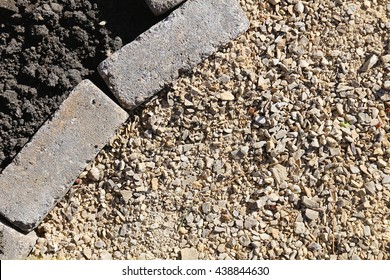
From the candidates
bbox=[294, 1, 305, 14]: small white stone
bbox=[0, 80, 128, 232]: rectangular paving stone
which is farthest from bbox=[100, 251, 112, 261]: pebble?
bbox=[294, 1, 305, 14]: small white stone

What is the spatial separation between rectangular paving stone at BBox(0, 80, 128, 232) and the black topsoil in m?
0.10

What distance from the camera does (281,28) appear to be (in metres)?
3.61

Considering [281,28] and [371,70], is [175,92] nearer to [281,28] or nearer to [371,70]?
[281,28]

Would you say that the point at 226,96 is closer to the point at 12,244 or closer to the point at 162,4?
the point at 162,4

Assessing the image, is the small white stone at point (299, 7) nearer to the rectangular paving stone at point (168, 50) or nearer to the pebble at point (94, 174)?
the rectangular paving stone at point (168, 50)

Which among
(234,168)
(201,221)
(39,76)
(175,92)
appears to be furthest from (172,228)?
(39,76)

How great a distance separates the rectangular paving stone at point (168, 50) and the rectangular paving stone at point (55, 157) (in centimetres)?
13

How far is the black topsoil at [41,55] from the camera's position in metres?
3.61

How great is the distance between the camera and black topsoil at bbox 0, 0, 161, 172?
11.8 feet

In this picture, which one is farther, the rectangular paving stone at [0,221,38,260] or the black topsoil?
the black topsoil

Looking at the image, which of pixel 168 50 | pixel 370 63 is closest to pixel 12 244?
pixel 168 50

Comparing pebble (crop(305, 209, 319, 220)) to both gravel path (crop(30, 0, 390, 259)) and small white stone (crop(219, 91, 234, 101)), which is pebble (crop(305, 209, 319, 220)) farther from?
small white stone (crop(219, 91, 234, 101))

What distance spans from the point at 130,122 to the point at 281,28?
2.90 ft

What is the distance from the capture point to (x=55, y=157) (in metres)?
3.53
